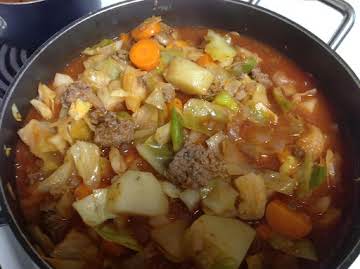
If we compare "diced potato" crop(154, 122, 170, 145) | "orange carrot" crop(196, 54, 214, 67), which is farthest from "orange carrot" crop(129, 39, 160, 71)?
"diced potato" crop(154, 122, 170, 145)

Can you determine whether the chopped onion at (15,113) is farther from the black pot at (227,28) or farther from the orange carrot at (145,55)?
Result: the orange carrot at (145,55)

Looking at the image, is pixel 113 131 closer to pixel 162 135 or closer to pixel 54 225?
pixel 162 135

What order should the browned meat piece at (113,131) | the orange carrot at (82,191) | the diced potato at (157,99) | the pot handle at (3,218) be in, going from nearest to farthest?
the pot handle at (3,218)
the orange carrot at (82,191)
the browned meat piece at (113,131)
the diced potato at (157,99)

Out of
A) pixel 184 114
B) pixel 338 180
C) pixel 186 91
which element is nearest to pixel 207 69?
pixel 186 91

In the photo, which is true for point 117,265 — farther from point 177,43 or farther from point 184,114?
point 177,43

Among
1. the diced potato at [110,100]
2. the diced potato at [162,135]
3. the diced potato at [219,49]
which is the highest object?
the diced potato at [219,49]

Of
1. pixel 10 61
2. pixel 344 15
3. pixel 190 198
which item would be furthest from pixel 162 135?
pixel 344 15

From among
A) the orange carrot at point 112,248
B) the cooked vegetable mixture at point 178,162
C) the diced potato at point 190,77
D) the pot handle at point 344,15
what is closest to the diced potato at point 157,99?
the cooked vegetable mixture at point 178,162
